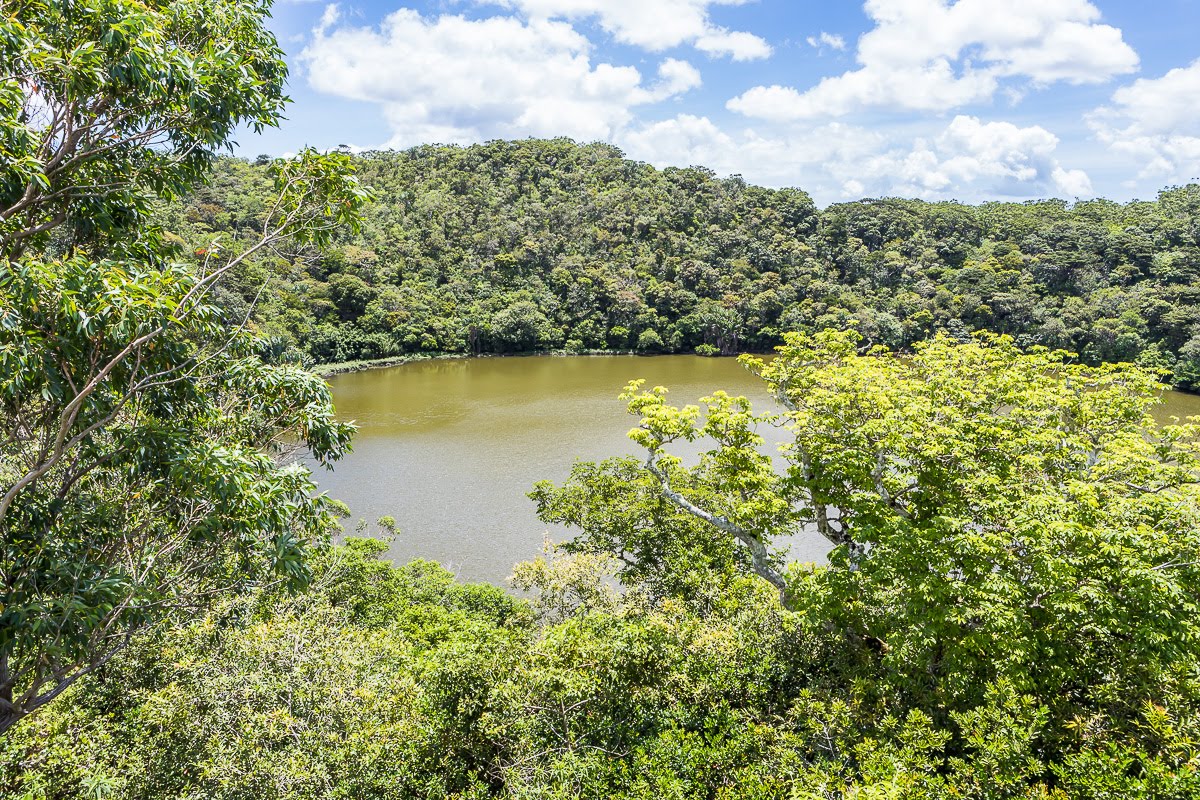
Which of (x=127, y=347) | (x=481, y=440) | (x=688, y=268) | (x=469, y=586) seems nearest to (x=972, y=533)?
(x=127, y=347)

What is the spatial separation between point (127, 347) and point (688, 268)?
48133 mm

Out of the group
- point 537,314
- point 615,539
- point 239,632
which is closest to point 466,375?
point 537,314

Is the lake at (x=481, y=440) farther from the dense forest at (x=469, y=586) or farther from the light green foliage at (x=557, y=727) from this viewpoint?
the light green foliage at (x=557, y=727)

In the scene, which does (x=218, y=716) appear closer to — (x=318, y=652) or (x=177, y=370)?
(x=318, y=652)

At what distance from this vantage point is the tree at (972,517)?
5777 mm

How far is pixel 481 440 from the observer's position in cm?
2448

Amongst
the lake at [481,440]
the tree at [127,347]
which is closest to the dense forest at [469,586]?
the tree at [127,347]

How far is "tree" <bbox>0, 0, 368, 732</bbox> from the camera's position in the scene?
376 centimetres

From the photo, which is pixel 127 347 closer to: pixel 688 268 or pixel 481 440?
pixel 481 440

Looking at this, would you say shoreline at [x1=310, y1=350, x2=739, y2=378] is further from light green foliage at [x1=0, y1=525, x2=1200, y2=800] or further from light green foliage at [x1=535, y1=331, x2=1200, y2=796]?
light green foliage at [x1=0, y1=525, x2=1200, y2=800]

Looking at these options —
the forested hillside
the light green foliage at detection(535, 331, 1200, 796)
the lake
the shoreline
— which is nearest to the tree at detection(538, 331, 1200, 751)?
the light green foliage at detection(535, 331, 1200, 796)

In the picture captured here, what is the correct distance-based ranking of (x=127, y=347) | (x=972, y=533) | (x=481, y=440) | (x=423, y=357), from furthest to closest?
(x=423, y=357) < (x=481, y=440) < (x=972, y=533) < (x=127, y=347)

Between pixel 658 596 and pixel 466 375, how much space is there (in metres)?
29.3

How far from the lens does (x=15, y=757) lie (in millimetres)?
5168
